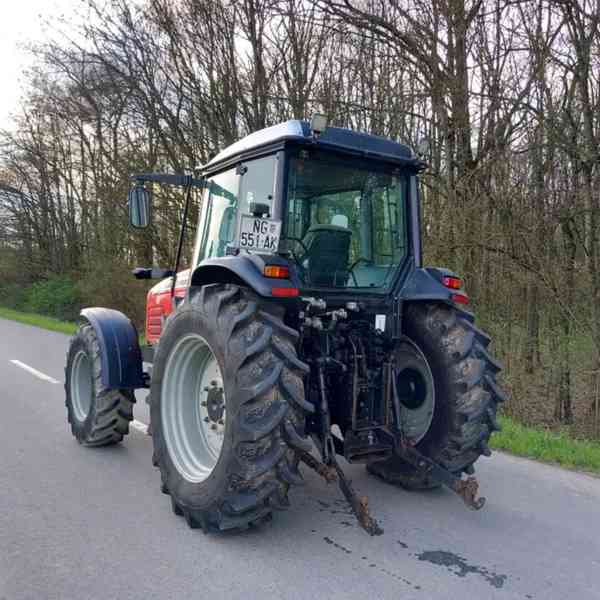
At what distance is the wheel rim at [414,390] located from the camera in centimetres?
445

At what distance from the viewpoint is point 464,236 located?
29.9 feet

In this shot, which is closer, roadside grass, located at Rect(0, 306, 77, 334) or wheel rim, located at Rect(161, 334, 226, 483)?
wheel rim, located at Rect(161, 334, 226, 483)

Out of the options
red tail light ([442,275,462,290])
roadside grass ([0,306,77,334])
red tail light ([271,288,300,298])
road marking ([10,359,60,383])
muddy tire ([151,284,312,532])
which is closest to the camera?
muddy tire ([151,284,312,532])

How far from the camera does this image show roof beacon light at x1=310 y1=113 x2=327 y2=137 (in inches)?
149

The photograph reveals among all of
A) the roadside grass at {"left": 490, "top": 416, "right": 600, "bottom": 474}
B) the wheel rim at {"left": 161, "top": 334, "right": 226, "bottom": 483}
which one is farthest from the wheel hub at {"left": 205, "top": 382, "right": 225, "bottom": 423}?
the roadside grass at {"left": 490, "top": 416, "right": 600, "bottom": 474}

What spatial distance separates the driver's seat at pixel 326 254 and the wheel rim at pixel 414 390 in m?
0.77

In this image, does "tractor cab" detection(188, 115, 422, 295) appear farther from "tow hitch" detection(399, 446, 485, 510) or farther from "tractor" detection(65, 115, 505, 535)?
"tow hitch" detection(399, 446, 485, 510)

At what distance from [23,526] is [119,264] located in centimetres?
1702

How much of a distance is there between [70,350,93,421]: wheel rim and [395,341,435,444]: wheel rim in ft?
9.51

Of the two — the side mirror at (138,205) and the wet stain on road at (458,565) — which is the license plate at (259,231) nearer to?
the side mirror at (138,205)

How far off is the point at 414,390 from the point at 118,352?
7.92ft

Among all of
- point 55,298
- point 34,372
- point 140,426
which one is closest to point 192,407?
point 140,426

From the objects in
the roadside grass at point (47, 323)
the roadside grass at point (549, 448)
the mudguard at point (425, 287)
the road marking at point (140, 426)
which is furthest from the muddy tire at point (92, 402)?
the roadside grass at point (47, 323)

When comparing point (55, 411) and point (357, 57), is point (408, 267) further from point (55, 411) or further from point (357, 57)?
point (357, 57)
